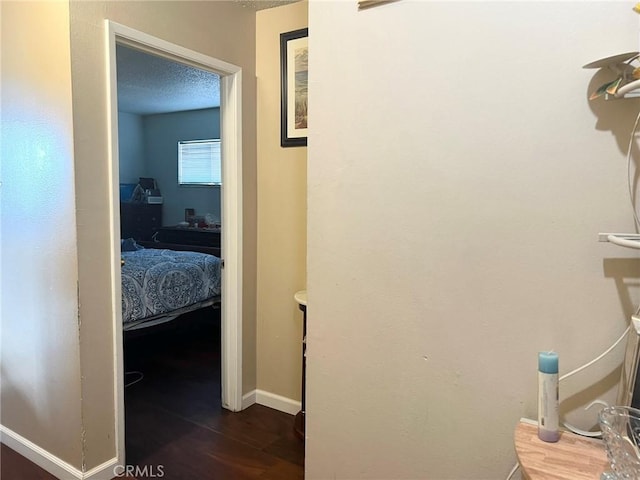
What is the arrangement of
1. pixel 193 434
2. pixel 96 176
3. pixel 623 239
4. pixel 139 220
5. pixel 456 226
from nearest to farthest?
pixel 623 239 < pixel 456 226 < pixel 96 176 < pixel 193 434 < pixel 139 220

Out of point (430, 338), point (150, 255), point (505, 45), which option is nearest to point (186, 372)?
point (150, 255)

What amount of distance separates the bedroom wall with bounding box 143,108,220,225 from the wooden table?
202 inches

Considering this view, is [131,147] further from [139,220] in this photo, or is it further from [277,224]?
[277,224]

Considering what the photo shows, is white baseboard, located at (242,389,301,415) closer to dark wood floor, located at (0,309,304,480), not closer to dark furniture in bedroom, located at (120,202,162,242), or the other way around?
dark wood floor, located at (0,309,304,480)

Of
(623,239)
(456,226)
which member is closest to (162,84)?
(456,226)

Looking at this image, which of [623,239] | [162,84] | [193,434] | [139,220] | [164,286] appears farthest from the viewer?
[139,220]

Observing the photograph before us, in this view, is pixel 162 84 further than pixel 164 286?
Yes

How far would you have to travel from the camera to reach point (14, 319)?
2307 mm

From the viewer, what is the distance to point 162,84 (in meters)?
4.44

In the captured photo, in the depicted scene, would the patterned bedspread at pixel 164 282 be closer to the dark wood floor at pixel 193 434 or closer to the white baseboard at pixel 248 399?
the dark wood floor at pixel 193 434

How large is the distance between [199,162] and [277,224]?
358cm

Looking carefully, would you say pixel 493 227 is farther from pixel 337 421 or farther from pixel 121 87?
pixel 121 87

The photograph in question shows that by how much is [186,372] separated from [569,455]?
2902 millimetres

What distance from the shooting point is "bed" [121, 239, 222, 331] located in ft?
10.9
